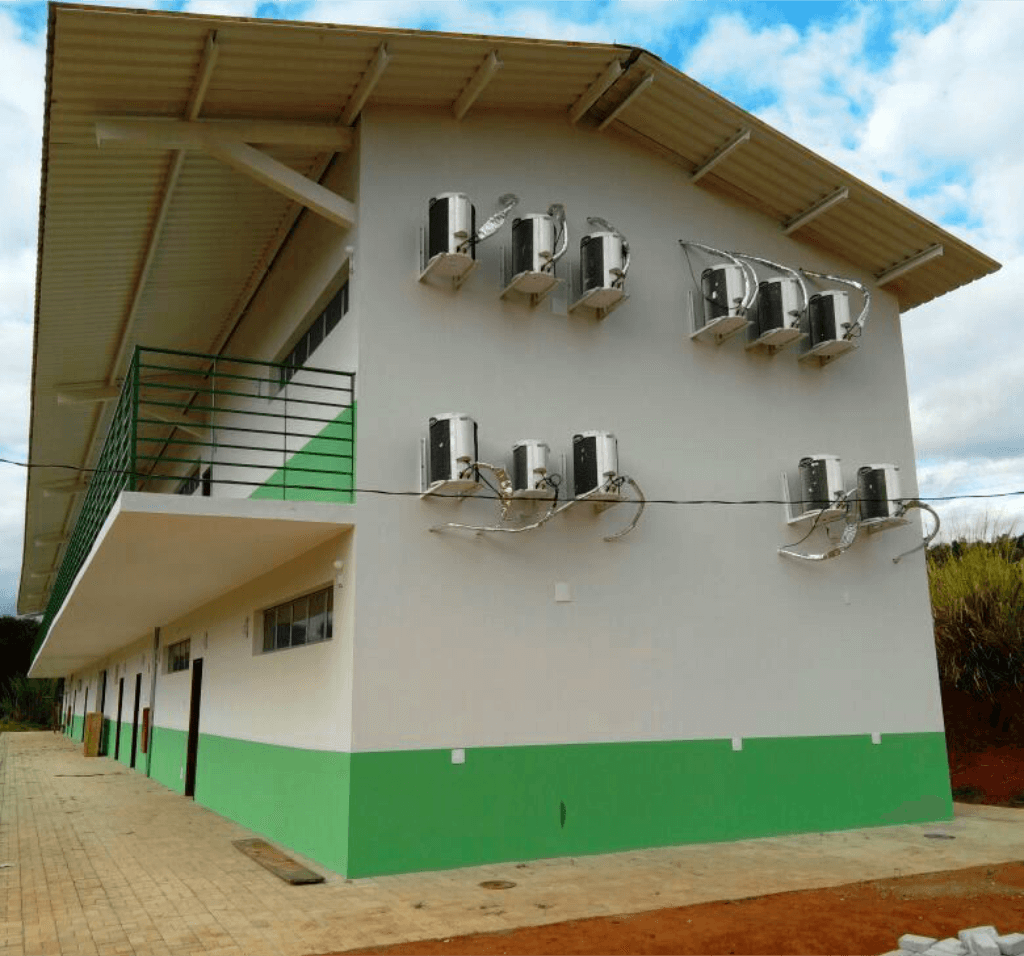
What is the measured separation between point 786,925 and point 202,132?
822 centimetres

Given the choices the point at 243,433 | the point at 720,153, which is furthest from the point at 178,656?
the point at 720,153

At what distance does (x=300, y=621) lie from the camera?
10312mm

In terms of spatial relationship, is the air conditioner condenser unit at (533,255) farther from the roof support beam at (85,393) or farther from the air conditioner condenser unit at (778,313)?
the roof support beam at (85,393)

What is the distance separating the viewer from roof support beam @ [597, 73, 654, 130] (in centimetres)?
1005

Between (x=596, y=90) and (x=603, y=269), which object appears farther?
(x=596, y=90)

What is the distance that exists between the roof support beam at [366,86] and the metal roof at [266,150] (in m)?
0.02

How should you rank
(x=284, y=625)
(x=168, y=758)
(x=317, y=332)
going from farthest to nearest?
(x=168, y=758) < (x=317, y=332) < (x=284, y=625)

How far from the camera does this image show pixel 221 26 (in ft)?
26.3

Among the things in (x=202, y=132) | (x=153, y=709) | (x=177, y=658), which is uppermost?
(x=202, y=132)

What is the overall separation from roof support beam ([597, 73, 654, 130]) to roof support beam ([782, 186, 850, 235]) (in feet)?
8.86

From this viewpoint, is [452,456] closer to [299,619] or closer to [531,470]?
[531,470]

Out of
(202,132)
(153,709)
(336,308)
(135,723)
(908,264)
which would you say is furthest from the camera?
(135,723)

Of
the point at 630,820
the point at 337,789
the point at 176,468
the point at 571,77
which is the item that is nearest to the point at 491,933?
the point at 337,789

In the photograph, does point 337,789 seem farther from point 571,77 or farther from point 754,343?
point 571,77
